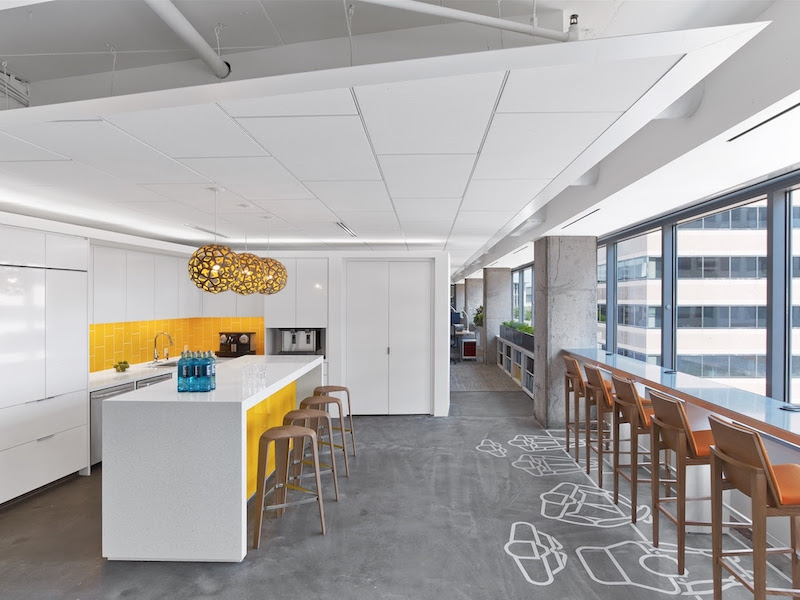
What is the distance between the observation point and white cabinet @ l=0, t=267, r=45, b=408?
11.9 feet

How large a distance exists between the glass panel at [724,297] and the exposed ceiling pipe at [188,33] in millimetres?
3825

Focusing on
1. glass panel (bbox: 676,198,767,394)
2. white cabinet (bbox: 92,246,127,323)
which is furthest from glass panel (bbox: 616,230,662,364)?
white cabinet (bbox: 92,246,127,323)

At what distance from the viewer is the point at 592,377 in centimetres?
442

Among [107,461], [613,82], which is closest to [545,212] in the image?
[613,82]

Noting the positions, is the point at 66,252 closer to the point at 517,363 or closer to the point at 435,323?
the point at 435,323

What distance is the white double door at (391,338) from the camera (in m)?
6.64

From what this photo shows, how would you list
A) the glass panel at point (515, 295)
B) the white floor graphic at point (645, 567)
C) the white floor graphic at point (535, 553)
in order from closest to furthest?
the white floor graphic at point (645, 567) → the white floor graphic at point (535, 553) → the glass panel at point (515, 295)

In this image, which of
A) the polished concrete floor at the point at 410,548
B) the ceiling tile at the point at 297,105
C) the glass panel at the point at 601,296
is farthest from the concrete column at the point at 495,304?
the ceiling tile at the point at 297,105

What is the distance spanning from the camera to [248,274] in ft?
12.8

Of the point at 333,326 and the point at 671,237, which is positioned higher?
the point at 671,237

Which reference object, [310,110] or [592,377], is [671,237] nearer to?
[592,377]

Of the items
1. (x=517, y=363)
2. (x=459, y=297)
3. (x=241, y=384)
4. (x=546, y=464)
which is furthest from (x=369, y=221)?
(x=459, y=297)

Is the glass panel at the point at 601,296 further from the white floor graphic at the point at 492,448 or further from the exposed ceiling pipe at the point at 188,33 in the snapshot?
the exposed ceiling pipe at the point at 188,33

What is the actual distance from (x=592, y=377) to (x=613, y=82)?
314cm
